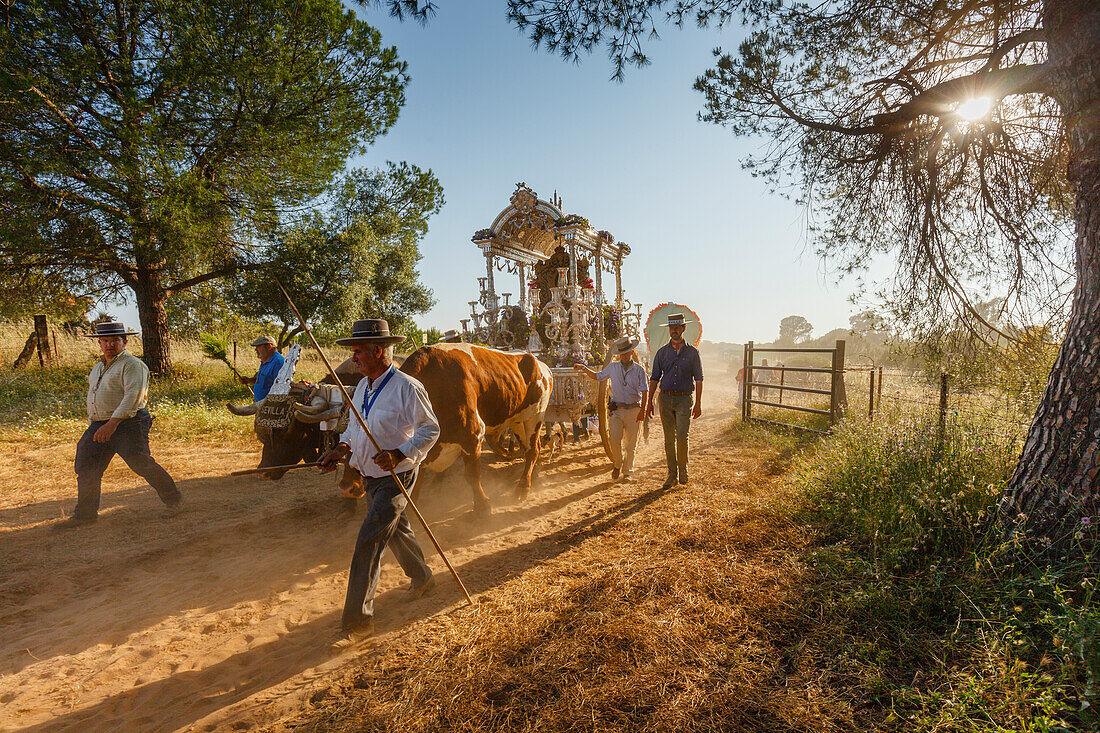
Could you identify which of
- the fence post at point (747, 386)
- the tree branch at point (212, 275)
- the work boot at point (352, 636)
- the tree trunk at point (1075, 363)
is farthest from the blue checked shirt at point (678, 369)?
the tree branch at point (212, 275)

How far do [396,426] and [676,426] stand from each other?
12.9 feet

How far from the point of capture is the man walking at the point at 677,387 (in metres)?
5.72

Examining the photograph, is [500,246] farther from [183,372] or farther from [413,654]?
[183,372]

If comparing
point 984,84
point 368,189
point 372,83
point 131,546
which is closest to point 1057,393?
point 984,84

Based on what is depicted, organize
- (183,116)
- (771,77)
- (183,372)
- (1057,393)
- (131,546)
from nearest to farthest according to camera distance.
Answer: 1. (1057,393)
2. (131,546)
3. (771,77)
4. (183,116)
5. (183,372)

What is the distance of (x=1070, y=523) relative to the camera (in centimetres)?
269

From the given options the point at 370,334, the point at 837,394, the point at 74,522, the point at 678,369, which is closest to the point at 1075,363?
the point at 678,369

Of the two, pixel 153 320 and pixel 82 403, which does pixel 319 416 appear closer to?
pixel 82 403

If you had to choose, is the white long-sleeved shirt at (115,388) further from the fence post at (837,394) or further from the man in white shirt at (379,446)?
the fence post at (837,394)

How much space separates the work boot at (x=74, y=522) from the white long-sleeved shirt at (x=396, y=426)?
3.99 metres

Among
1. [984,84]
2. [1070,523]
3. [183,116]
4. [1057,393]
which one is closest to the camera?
[1070,523]

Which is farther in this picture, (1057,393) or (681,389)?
(681,389)

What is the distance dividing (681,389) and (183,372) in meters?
14.2

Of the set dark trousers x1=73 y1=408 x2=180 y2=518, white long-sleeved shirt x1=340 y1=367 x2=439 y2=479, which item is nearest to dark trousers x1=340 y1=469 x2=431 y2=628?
white long-sleeved shirt x1=340 y1=367 x2=439 y2=479
